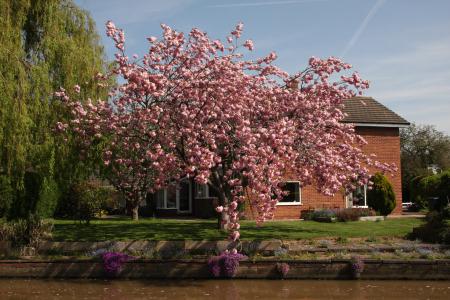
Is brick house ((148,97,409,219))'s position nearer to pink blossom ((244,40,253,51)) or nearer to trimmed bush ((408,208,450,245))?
trimmed bush ((408,208,450,245))

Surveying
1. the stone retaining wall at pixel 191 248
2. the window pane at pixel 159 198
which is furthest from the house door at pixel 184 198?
the stone retaining wall at pixel 191 248

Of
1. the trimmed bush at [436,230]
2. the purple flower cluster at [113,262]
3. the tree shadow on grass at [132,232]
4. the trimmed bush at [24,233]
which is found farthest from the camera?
the tree shadow on grass at [132,232]

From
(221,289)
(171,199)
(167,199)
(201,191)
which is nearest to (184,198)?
(171,199)

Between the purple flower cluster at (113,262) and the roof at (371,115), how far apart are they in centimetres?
1764

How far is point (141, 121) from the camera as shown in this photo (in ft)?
50.2

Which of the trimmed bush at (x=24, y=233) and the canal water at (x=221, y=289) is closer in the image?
the canal water at (x=221, y=289)

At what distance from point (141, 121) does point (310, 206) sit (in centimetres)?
1516

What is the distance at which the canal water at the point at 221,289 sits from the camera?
1273 cm

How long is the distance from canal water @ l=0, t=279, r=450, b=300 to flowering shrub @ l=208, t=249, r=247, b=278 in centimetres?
28

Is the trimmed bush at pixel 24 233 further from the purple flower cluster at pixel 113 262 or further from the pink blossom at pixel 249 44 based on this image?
the pink blossom at pixel 249 44

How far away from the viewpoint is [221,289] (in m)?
13.6

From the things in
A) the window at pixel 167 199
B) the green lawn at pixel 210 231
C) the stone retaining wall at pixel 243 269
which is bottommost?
the stone retaining wall at pixel 243 269

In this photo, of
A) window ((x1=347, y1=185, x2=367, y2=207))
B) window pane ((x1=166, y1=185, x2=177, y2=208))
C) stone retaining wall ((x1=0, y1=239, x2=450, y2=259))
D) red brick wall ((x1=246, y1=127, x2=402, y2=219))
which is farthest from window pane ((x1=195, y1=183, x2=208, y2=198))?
stone retaining wall ((x1=0, y1=239, x2=450, y2=259))

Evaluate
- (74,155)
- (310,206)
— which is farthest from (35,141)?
(310,206)
